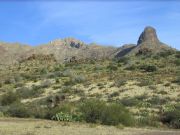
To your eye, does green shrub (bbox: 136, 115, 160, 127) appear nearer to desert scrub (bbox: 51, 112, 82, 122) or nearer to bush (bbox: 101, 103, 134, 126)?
bush (bbox: 101, 103, 134, 126)

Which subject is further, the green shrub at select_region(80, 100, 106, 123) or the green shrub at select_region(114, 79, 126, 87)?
the green shrub at select_region(114, 79, 126, 87)

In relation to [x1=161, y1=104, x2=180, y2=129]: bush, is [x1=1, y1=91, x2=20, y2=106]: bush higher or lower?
higher

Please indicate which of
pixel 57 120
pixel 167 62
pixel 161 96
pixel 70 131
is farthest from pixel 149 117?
pixel 167 62

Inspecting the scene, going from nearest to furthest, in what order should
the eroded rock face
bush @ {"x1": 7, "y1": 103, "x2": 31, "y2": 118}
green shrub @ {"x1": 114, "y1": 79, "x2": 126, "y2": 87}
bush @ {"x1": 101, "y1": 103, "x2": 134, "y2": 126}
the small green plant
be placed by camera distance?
bush @ {"x1": 101, "y1": 103, "x2": 134, "y2": 126} → the small green plant → bush @ {"x1": 7, "y1": 103, "x2": 31, "y2": 118} → green shrub @ {"x1": 114, "y1": 79, "x2": 126, "y2": 87} → the eroded rock face

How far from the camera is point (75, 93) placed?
42.0 meters

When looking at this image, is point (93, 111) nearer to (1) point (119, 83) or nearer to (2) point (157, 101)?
(2) point (157, 101)

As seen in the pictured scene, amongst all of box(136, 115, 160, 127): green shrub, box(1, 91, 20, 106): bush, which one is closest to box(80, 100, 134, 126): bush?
box(136, 115, 160, 127): green shrub

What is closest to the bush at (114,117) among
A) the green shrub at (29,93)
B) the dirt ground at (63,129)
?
the dirt ground at (63,129)

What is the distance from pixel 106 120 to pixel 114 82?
22650 millimetres

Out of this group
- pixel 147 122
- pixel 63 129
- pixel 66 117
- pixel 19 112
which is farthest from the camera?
pixel 19 112

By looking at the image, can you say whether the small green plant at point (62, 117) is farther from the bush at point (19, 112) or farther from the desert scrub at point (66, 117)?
the bush at point (19, 112)

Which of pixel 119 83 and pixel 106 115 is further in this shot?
pixel 119 83

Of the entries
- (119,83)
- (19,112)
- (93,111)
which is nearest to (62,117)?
(93,111)

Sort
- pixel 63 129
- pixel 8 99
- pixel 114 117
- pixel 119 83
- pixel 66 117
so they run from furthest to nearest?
1. pixel 119 83
2. pixel 8 99
3. pixel 66 117
4. pixel 114 117
5. pixel 63 129
